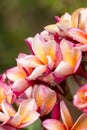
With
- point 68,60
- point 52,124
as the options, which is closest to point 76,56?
point 68,60

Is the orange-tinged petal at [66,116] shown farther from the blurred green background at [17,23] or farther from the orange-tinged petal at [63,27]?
the blurred green background at [17,23]

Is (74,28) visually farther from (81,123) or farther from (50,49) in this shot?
(81,123)

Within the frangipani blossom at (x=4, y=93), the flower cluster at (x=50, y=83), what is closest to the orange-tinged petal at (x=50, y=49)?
the flower cluster at (x=50, y=83)

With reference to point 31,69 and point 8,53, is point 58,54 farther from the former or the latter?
point 8,53

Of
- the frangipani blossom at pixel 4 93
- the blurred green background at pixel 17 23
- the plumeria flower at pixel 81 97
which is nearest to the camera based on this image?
the plumeria flower at pixel 81 97

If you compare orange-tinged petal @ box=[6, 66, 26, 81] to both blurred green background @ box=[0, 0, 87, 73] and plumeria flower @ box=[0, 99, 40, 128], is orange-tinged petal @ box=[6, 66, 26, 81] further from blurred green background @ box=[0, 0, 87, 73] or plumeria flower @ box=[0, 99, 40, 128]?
blurred green background @ box=[0, 0, 87, 73]

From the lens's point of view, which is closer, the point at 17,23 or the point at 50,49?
the point at 50,49

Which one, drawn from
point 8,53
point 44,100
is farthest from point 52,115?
point 8,53
